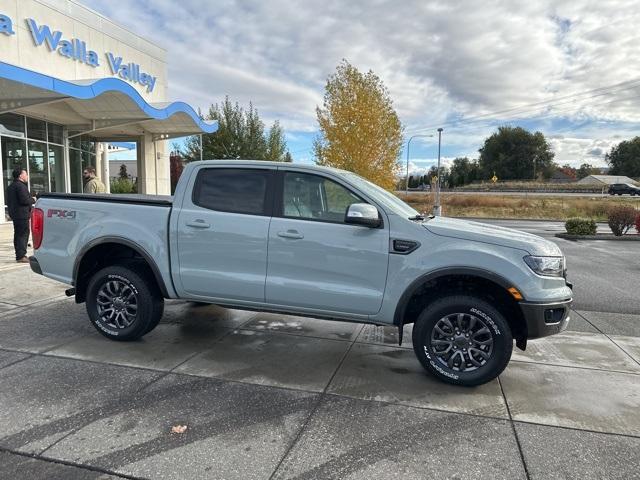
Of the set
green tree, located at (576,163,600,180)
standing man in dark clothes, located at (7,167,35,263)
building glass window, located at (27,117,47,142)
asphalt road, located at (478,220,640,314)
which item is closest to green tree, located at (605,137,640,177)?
green tree, located at (576,163,600,180)

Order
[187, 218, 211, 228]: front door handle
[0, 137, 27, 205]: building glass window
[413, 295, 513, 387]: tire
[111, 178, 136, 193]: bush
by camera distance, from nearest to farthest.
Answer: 1. [413, 295, 513, 387]: tire
2. [187, 218, 211, 228]: front door handle
3. [0, 137, 27, 205]: building glass window
4. [111, 178, 136, 193]: bush

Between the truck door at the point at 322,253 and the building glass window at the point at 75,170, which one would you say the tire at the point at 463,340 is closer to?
the truck door at the point at 322,253

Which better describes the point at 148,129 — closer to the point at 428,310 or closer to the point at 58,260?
the point at 58,260

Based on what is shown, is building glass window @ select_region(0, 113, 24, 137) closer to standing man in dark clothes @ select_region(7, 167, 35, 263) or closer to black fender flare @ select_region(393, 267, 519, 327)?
standing man in dark clothes @ select_region(7, 167, 35, 263)

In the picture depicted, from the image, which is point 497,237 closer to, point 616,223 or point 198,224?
point 198,224

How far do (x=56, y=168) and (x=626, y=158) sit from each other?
129 metres

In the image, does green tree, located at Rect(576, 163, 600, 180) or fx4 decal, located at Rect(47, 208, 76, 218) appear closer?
fx4 decal, located at Rect(47, 208, 76, 218)

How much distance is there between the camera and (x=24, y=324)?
5508 mm

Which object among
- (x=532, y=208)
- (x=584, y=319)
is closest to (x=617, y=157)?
(x=532, y=208)

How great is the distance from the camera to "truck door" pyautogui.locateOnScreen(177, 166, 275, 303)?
14.3ft

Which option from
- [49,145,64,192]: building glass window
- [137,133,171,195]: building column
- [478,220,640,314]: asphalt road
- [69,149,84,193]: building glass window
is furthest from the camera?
[137,133,171,195]: building column

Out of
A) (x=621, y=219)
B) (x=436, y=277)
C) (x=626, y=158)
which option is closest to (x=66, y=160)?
(x=436, y=277)

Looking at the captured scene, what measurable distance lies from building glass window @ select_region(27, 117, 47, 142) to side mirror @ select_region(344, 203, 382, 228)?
1695 centimetres

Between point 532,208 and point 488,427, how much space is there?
1432 inches
